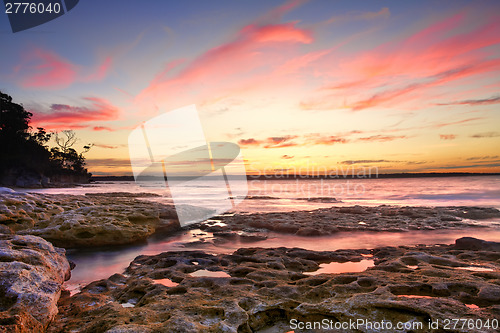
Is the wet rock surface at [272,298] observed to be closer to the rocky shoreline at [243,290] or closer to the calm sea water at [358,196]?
the rocky shoreline at [243,290]

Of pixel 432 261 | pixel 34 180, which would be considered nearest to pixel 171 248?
pixel 432 261

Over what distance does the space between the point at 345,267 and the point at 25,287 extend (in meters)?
5.16

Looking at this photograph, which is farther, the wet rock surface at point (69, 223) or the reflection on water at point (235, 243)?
the wet rock surface at point (69, 223)

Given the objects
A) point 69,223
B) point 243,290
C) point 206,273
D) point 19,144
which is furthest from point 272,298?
point 19,144

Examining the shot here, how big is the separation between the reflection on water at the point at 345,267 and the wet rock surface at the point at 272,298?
0.31m

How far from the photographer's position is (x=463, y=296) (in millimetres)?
3184

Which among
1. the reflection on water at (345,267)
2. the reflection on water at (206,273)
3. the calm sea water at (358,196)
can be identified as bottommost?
the calm sea water at (358,196)

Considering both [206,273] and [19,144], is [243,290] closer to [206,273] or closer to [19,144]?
[206,273]

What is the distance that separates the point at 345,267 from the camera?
5504 mm

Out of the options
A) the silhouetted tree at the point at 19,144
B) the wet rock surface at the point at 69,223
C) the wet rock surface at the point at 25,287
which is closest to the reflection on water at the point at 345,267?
the wet rock surface at the point at 25,287

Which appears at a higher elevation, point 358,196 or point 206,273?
point 206,273

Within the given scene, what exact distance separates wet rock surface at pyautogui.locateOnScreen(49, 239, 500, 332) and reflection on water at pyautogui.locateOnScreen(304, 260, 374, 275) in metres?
0.31

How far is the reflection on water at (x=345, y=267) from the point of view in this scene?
5240 millimetres

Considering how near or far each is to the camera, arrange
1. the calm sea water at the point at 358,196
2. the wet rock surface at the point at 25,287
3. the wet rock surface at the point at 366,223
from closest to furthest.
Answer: the wet rock surface at the point at 25,287 → the wet rock surface at the point at 366,223 → the calm sea water at the point at 358,196
